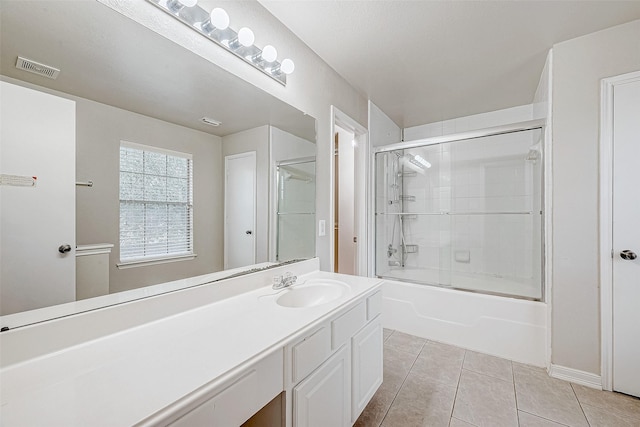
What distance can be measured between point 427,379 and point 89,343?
2001 millimetres

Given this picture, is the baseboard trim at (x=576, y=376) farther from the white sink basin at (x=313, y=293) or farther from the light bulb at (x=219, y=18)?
the light bulb at (x=219, y=18)

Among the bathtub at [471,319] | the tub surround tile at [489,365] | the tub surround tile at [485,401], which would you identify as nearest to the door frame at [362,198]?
the bathtub at [471,319]

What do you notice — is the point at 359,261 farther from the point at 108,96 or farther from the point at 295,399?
the point at 108,96

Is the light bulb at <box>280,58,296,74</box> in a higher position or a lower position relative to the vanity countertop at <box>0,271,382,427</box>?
higher

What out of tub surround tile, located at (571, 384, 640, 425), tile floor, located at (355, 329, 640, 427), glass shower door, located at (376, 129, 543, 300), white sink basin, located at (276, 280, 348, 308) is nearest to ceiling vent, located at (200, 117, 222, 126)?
white sink basin, located at (276, 280, 348, 308)

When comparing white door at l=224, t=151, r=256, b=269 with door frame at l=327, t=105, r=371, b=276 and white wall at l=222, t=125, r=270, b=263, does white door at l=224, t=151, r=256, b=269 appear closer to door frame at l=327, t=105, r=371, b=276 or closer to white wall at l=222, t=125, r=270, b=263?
white wall at l=222, t=125, r=270, b=263

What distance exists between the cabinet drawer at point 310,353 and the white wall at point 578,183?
1892mm

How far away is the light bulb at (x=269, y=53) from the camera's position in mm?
1513

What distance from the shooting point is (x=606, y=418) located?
155 cm

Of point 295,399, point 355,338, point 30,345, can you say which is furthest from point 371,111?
point 30,345

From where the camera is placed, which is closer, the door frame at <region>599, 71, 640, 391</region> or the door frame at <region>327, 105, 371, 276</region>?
the door frame at <region>599, 71, 640, 391</region>

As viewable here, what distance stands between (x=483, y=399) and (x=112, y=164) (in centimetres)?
237

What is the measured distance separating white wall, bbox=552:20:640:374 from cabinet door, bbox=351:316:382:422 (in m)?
1.40

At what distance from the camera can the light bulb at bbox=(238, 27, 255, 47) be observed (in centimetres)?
137
